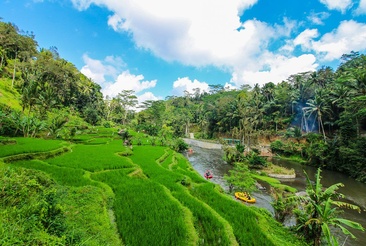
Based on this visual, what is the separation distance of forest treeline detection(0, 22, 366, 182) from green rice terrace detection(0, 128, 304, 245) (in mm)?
19393

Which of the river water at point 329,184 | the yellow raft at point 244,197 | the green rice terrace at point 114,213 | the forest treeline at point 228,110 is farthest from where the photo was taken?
the forest treeline at point 228,110

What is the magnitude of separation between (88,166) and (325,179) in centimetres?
2922

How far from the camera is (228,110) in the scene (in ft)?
219

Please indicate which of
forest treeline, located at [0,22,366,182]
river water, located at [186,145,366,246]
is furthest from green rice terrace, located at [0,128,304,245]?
forest treeline, located at [0,22,366,182]

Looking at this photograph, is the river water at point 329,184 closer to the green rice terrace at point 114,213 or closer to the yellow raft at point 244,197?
the yellow raft at point 244,197

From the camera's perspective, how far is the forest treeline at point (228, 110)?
92.1 feet

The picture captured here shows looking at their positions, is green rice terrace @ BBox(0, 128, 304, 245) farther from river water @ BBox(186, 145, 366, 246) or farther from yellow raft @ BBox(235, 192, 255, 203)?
river water @ BBox(186, 145, 366, 246)

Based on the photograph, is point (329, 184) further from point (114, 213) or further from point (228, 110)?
point (228, 110)

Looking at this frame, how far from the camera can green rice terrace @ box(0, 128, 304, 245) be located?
450 centimetres

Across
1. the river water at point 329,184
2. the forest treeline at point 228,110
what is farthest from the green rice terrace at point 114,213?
the forest treeline at point 228,110

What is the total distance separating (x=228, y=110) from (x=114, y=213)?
61.2 m

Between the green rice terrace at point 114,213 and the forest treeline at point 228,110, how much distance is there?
19393mm

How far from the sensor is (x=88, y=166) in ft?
49.2

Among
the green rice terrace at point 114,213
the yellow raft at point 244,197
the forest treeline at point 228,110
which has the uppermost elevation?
the forest treeline at point 228,110
